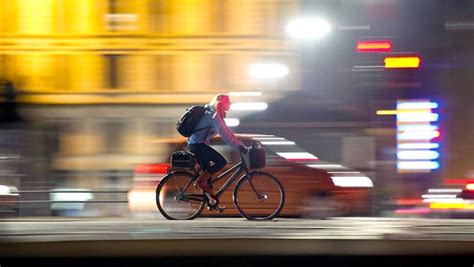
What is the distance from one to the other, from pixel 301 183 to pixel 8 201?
3927 millimetres

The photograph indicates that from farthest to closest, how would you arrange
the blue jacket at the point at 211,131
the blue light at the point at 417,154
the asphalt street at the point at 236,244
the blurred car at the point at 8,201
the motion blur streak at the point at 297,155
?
the motion blur streak at the point at 297,155, the blurred car at the point at 8,201, the blue light at the point at 417,154, the blue jacket at the point at 211,131, the asphalt street at the point at 236,244

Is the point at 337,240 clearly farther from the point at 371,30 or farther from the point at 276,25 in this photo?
the point at 276,25

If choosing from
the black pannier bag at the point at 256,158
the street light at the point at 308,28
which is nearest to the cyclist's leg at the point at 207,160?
the black pannier bag at the point at 256,158

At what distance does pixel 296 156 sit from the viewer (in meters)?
13.2

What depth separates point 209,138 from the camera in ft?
35.7

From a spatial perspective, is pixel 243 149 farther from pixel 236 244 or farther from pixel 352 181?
pixel 352 181

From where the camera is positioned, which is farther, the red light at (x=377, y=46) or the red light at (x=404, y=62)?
the red light at (x=404, y=62)

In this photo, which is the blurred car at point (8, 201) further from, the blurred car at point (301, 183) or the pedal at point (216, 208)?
the pedal at point (216, 208)

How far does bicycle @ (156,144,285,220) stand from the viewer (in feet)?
36.5

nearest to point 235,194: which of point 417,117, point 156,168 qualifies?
point 156,168

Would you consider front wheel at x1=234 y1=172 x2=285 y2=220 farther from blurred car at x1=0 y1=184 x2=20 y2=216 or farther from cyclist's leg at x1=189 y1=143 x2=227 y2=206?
blurred car at x1=0 y1=184 x2=20 y2=216

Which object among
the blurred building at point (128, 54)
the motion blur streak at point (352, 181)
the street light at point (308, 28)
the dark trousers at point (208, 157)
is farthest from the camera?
the blurred building at point (128, 54)

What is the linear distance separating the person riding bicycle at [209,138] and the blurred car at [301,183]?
984 millimetres

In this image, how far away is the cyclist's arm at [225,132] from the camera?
35.2 ft
